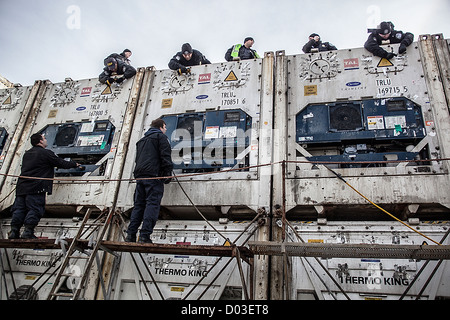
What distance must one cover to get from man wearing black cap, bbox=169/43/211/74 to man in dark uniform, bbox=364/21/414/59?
11.2ft

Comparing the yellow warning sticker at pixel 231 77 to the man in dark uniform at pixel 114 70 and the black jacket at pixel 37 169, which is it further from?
the black jacket at pixel 37 169

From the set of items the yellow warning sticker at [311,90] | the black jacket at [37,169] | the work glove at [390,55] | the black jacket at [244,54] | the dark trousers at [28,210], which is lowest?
the dark trousers at [28,210]

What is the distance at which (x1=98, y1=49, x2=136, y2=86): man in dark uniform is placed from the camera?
745 centimetres

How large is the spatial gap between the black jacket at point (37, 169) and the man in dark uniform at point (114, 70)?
2.23 meters

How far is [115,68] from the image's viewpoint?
7594mm

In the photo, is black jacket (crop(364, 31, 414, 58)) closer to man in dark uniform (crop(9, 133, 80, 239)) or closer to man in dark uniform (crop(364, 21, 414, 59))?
man in dark uniform (crop(364, 21, 414, 59))

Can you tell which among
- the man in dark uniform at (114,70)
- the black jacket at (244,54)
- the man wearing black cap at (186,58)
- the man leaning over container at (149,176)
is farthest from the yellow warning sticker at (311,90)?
the man in dark uniform at (114,70)

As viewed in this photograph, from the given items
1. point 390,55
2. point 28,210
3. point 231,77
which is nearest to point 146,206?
point 28,210

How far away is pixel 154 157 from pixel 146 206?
770 mm

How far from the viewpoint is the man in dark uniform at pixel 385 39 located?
20.2 ft

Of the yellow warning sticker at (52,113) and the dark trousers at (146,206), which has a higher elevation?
the yellow warning sticker at (52,113)

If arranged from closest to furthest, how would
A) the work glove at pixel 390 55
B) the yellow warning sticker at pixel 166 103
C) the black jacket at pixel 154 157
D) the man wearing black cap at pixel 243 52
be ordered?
the black jacket at pixel 154 157, the work glove at pixel 390 55, the yellow warning sticker at pixel 166 103, the man wearing black cap at pixel 243 52

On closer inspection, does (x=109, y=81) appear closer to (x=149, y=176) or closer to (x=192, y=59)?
(x=192, y=59)
